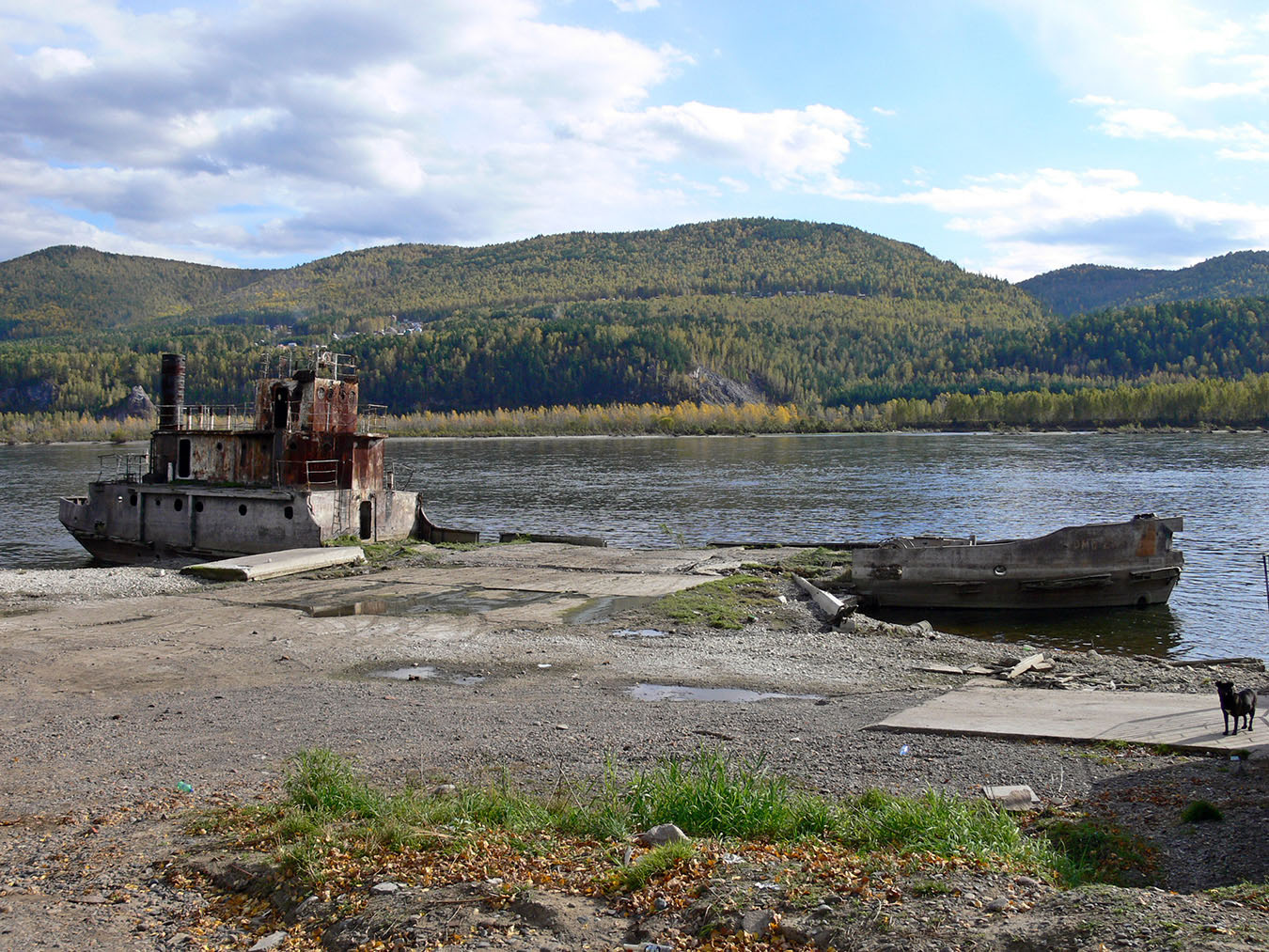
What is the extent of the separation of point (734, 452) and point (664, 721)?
4283 inches

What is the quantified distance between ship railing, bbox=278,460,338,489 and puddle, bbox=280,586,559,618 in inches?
401

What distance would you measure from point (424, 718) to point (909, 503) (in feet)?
152

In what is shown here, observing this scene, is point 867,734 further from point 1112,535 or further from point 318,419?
point 318,419

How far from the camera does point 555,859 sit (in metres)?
6.66

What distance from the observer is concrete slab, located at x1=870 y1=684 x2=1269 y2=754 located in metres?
10.2

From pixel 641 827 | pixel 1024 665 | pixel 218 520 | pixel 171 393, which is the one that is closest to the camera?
pixel 641 827

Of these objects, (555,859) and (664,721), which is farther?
(664,721)

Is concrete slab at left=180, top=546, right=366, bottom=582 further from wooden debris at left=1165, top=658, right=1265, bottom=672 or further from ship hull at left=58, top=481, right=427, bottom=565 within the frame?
wooden debris at left=1165, top=658, right=1265, bottom=672

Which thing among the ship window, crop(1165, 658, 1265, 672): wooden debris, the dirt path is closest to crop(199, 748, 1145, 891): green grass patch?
the dirt path

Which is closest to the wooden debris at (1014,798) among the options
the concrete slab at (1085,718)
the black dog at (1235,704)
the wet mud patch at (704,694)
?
the concrete slab at (1085,718)

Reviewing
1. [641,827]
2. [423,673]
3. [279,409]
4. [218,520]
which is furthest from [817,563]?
[641,827]

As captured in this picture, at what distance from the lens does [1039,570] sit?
25531mm

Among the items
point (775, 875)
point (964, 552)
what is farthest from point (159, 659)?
point (964, 552)

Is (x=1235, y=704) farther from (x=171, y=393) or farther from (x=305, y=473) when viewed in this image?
(x=171, y=393)
